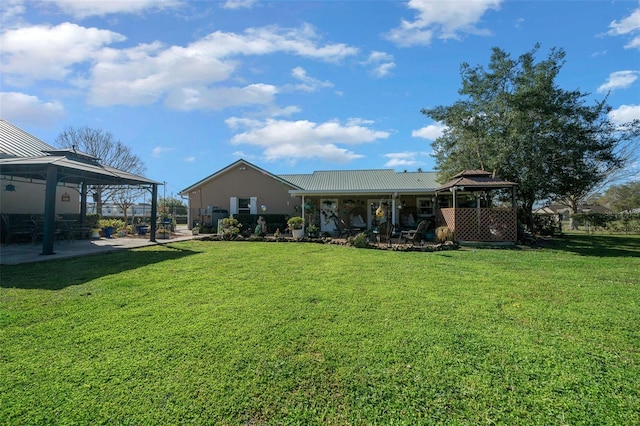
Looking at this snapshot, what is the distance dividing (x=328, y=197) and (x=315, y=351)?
15.7m

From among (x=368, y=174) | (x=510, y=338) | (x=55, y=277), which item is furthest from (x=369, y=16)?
(x=368, y=174)

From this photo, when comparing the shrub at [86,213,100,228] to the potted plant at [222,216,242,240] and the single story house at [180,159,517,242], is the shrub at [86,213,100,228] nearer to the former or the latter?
the single story house at [180,159,517,242]

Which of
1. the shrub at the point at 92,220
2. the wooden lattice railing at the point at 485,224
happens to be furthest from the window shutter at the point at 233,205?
the wooden lattice railing at the point at 485,224

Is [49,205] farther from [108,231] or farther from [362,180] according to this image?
[362,180]

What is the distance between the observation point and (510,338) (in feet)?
11.3

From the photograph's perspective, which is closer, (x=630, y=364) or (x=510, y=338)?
(x=630, y=364)

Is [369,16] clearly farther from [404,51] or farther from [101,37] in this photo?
[101,37]

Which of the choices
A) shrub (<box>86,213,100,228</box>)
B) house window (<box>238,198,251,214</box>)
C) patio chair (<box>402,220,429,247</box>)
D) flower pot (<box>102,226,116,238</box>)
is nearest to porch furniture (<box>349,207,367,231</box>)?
patio chair (<box>402,220,429,247</box>)

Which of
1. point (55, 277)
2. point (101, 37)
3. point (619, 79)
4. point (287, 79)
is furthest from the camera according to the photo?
point (619, 79)

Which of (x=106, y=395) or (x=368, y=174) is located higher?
(x=368, y=174)

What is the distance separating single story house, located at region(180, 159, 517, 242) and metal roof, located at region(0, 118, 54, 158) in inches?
317

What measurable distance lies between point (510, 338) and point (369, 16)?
32.4ft

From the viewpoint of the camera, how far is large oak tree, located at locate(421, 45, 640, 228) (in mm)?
13141

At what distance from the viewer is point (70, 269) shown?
266 inches
